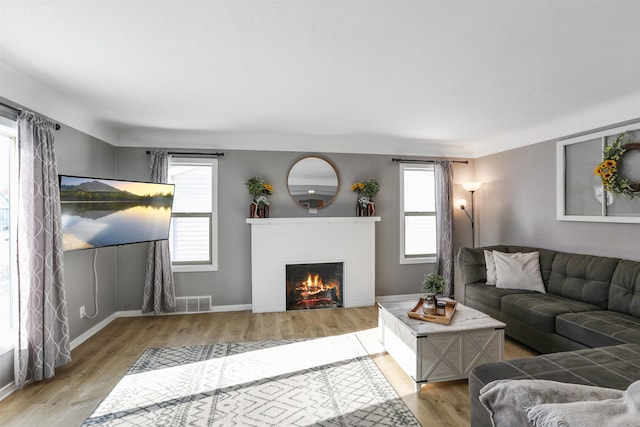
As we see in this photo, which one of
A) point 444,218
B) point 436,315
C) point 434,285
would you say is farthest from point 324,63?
point 444,218

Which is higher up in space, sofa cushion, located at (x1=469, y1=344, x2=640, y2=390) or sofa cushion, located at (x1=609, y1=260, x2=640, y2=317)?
sofa cushion, located at (x1=609, y1=260, x2=640, y2=317)

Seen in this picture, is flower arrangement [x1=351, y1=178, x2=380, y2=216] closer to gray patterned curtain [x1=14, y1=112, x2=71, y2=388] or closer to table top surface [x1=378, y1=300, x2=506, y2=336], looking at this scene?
table top surface [x1=378, y1=300, x2=506, y2=336]

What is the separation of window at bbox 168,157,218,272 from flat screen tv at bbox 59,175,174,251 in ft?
1.34

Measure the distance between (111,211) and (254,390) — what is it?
7.37 ft

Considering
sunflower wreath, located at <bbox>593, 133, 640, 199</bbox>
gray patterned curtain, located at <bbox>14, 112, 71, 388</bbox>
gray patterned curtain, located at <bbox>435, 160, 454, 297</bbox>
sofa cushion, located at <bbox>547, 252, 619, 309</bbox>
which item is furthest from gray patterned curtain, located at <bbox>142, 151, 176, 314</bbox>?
sunflower wreath, located at <bbox>593, 133, 640, 199</bbox>

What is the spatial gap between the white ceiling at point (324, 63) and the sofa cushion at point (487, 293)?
6.29 feet

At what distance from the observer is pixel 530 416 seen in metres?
1.16

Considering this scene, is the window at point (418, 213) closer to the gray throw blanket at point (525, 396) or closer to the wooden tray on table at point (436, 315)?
the wooden tray on table at point (436, 315)

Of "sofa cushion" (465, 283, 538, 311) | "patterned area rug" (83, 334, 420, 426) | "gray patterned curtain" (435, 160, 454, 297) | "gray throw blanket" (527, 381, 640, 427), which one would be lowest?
"patterned area rug" (83, 334, 420, 426)

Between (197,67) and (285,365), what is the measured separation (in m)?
2.52

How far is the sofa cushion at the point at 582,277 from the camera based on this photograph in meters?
2.93

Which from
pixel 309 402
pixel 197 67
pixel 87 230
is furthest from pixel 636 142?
pixel 87 230

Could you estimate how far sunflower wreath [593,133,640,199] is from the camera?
9.70 feet

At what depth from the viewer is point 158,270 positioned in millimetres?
4023
